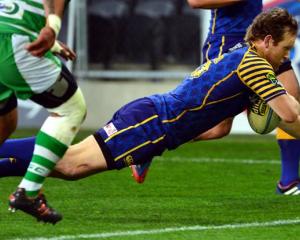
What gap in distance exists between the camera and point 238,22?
8.64 metres

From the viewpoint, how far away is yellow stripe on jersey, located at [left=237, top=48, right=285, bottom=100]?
23.1ft

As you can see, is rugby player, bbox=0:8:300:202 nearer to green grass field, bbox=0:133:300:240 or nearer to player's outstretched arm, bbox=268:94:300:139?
Answer: player's outstretched arm, bbox=268:94:300:139

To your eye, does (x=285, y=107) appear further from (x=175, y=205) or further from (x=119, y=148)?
(x=175, y=205)

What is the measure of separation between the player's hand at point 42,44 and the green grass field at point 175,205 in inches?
40.0

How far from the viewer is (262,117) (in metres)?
7.68

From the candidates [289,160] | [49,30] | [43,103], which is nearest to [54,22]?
[49,30]

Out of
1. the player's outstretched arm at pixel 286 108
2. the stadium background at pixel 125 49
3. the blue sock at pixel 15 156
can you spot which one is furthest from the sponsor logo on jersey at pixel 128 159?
the stadium background at pixel 125 49

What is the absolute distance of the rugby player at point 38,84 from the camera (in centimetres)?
644

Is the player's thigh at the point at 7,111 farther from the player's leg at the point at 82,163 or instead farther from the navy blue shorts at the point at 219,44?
the navy blue shorts at the point at 219,44

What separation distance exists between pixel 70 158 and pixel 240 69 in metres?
1.19

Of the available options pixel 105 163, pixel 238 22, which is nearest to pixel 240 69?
pixel 105 163

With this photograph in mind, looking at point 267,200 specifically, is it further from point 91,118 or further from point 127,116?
point 91,118

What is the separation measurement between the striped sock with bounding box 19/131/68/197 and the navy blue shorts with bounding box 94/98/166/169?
819mm

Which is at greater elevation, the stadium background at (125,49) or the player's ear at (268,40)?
the player's ear at (268,40)
